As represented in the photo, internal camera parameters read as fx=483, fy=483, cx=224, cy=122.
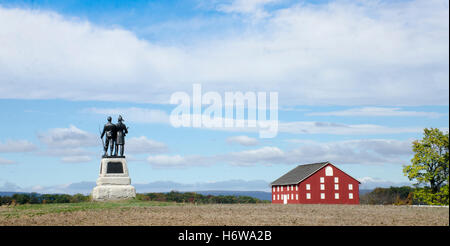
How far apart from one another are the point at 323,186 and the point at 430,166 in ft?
32.8

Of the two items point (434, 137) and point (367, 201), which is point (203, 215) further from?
point (367, 201)

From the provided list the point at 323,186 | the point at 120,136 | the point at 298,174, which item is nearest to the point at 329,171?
the point at 323,186

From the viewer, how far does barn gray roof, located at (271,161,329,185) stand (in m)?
47.6

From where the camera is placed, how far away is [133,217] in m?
22.2

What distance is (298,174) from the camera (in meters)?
49.8

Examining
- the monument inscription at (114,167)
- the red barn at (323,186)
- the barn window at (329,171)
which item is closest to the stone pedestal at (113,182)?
the monument inscription at (114,167)

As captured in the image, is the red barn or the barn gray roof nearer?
the red barn

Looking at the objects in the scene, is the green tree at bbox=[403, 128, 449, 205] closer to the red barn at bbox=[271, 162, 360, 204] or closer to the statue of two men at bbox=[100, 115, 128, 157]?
the red barn at bbox=[271, 162, 360, 204]

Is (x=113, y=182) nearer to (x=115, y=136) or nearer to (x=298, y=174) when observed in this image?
(x=115, y=136)

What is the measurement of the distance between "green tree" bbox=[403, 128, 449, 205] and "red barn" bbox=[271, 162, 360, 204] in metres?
5.69

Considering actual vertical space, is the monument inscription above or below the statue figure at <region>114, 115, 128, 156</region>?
below

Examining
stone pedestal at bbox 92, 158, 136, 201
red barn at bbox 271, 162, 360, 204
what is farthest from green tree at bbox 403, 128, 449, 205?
stone pedestal at bbox 92, 158, 136, 201
